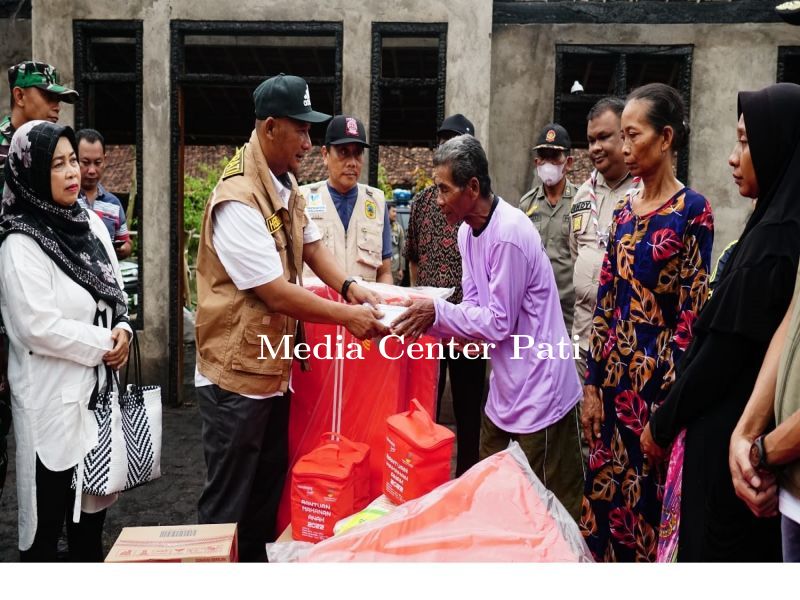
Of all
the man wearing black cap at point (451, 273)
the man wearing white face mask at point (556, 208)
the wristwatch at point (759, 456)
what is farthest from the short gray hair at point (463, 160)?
the man wearing white face mask at point (556, 208)

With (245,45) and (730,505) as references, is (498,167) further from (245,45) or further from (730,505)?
(730,505)

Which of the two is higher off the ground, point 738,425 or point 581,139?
point 581,139

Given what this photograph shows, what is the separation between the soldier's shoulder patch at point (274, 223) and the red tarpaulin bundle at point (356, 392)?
601mm

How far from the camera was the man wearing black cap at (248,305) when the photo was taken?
2.67 metres

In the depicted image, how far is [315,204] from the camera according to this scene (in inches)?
175

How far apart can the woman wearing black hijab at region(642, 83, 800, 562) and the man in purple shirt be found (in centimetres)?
94

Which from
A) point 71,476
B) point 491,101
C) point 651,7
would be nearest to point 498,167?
point 491,101

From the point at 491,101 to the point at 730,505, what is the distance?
4.90 metres

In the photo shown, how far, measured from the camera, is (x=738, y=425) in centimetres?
169

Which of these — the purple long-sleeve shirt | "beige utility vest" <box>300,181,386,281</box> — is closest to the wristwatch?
the purple long-sleeve shirt

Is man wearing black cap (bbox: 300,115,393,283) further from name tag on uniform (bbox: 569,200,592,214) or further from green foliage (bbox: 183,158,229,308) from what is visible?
green foliage (bbox: 183,158,229,308)

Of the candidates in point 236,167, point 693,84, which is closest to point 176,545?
point 236,167

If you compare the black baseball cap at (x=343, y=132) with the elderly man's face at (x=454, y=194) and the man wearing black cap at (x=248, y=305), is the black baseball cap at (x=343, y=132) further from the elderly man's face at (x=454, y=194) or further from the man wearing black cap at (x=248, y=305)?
the elderly man's face at (x=454, y=194)

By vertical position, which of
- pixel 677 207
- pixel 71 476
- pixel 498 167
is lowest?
pixel 71 476
